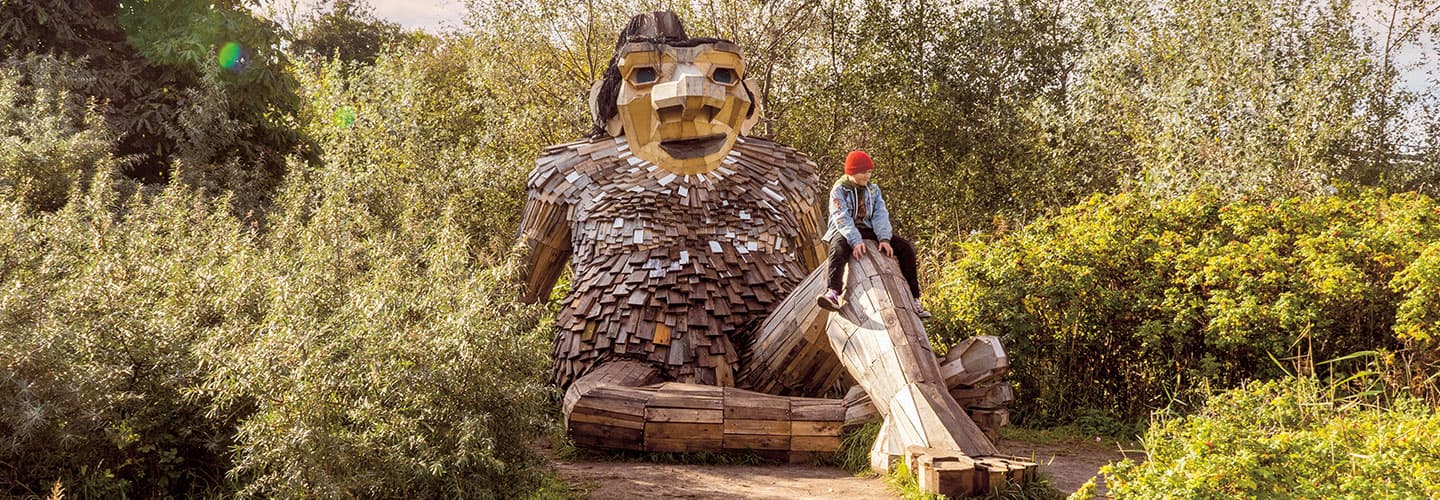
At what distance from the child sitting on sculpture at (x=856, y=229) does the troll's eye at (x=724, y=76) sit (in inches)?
35.1

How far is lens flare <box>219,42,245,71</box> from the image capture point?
913 cm

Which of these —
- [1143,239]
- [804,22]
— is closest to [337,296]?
[1143,239]

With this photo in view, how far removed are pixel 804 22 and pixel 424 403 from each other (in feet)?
25.8

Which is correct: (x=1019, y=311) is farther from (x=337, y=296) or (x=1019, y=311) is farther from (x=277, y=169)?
(x=277, y=169)

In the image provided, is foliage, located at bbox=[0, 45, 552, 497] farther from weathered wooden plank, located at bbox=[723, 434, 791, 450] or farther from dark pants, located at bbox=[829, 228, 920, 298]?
dark pants, located at bbox=[829, 228, 920, 298]

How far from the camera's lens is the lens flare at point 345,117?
880 centimetres

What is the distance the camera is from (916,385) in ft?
13.6

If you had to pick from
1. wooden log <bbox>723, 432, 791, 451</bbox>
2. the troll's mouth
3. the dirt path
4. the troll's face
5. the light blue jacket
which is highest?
the troll's face

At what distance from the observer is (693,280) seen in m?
5.23

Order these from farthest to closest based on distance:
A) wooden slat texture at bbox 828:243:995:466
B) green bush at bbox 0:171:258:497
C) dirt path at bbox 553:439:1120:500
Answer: dirt path at bbox 553:439:1120:500
wooden slat texture at bbox 828:243:995:466
green bush at bbox 0:171:258:497

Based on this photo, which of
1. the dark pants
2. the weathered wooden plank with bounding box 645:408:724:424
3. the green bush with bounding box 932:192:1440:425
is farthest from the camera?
the green bush with bounding box 932:192:1440:425

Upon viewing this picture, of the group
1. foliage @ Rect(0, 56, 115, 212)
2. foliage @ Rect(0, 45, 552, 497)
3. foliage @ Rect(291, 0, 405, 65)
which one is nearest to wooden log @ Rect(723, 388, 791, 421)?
foliage @ Rect(0, 45, 552, 497)

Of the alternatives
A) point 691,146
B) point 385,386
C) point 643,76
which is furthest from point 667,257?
point 385,386

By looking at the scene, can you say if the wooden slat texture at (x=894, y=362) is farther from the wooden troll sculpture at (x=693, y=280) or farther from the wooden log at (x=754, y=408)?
the wooden log at (x=754, y=408)
